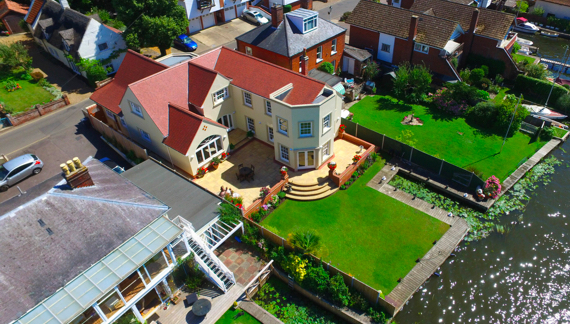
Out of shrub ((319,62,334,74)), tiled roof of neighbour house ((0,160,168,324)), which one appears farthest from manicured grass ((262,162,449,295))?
shrub ((319,62,334,74))

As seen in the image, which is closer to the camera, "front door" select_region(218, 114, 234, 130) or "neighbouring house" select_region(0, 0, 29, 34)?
"front door" select_region(218, 114, 234, 130)

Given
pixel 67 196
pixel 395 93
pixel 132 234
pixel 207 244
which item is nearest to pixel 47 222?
pixel 67 196

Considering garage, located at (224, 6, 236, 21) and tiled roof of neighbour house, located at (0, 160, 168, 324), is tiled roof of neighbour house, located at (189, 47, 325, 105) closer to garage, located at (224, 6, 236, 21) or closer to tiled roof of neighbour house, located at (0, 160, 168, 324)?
tiled roof of neighbour house, located at (0, 160, 168, 324)

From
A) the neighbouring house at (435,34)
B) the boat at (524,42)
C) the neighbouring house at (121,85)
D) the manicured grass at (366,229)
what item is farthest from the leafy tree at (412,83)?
the neighbouring house at (121,85)

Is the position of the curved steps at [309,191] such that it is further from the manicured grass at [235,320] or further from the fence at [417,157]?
the manicured grass at [235,320]

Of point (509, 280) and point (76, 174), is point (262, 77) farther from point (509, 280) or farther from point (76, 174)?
point (509, 280)

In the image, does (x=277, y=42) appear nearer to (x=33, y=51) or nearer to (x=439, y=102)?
(x=439, y=102)

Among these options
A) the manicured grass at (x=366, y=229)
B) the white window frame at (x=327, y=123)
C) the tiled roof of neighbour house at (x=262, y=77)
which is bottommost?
the manicured grass at (x=366, y=229)
